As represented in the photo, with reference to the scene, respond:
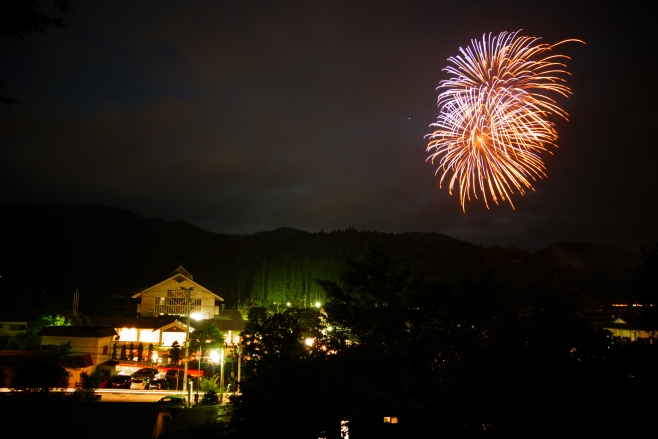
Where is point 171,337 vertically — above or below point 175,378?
above

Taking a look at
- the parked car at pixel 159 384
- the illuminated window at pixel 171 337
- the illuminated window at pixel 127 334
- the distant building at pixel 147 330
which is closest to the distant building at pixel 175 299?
the distant building at pixel 147 330

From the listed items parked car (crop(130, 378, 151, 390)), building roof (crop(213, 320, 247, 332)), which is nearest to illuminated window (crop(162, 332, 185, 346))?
building roof (crop(213, 320, 247, 332))

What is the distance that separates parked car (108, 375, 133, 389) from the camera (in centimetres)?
2575

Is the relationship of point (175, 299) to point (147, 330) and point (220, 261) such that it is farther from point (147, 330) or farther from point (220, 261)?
point (220, 261)

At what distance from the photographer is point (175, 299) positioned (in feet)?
154

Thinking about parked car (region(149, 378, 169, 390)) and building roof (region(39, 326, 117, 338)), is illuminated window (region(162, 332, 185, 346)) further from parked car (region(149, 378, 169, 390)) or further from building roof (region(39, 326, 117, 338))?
parked car (region(149, 378, 169, 390))

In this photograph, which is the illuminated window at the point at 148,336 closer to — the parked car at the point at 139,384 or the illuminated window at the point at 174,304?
the illuminated window at the point at 174,304

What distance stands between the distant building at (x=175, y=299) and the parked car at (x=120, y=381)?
19.3m

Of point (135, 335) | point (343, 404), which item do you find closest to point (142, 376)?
point (135, 335)

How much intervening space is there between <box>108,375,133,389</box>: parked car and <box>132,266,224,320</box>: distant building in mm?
19292

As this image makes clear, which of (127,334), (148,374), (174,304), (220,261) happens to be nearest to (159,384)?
(148,374)

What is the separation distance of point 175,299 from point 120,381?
68.6 ft

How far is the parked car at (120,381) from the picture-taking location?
84.5ft

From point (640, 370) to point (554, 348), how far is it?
1.04 m
